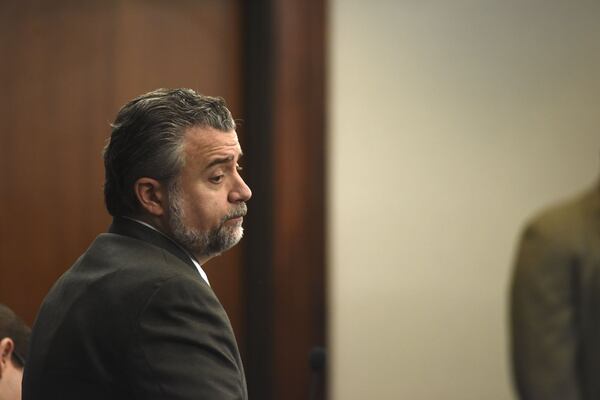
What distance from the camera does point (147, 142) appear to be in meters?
1.52

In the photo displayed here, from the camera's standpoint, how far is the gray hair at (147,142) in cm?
153

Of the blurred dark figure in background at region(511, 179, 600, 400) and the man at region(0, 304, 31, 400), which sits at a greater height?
the blurred dark figure in background at region(511, 179, 600, 400)

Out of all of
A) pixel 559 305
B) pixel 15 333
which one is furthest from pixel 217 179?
pixel 559 305

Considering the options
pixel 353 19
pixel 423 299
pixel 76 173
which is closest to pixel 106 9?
pixel 76 173

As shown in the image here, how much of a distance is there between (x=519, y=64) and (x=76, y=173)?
1.17 metres

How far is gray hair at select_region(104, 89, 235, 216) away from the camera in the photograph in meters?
1.53

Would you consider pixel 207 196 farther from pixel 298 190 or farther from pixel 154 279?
pixel 298 190

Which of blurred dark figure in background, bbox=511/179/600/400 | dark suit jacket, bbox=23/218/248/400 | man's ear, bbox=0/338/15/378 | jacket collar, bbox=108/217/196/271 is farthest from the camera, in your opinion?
→ man's ear, bbox=0/338/15/378

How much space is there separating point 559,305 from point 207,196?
35.6 inches

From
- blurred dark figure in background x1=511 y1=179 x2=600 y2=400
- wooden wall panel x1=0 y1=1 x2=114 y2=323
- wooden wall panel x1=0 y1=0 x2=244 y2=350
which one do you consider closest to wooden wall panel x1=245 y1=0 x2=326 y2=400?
wooden wall panel x1=0 y1=0 x2=244 y2=350

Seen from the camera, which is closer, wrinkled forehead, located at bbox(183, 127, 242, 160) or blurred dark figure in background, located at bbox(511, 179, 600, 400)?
blurred dark figure in background, located at bbox(511, 179, 600, 400)

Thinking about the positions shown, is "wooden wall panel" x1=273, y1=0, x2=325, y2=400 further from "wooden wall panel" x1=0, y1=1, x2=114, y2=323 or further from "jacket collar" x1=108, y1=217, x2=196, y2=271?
"jacket collar" x1=108, y1=217, x2=196, y2=271

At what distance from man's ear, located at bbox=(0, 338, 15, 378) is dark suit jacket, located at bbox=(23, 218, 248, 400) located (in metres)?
0.37

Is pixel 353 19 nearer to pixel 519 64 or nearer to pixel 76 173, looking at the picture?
pixel 519 64
